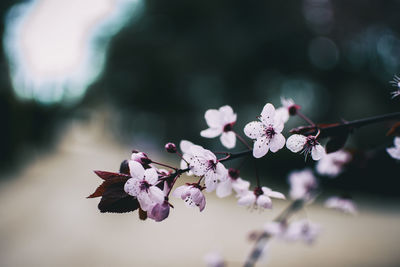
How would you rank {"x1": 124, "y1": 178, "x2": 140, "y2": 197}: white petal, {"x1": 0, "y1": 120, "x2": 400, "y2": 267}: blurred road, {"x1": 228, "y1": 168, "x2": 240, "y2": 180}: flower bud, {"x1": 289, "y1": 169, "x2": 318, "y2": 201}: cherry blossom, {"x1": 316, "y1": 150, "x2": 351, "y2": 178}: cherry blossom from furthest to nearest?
{"x1": 0, "y1": 120, "x2": 400, "y2": 267}: blurred road → {"x1": 289, "y1": 169, "x2": 318, "y2": 201}: cherry blossom → {"x1": 316, "y1": 150, "x2": 351, "y2": 178}: cherry blossom → {"x1": 228, "y1": 168, "x2": 240, "y2": 180}: flower bud → {"x1": 124, "y1": 178, "x2": 140, "y2": 197}: white petal

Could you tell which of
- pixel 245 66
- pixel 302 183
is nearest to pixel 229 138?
pixel 302 183

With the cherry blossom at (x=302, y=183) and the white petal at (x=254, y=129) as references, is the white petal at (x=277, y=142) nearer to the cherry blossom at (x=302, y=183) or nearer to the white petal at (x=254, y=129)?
the white petal at (x=254, y=129)

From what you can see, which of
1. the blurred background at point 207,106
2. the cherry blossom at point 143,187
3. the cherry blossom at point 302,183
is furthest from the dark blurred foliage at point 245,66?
the cherry blossom at point 143,187

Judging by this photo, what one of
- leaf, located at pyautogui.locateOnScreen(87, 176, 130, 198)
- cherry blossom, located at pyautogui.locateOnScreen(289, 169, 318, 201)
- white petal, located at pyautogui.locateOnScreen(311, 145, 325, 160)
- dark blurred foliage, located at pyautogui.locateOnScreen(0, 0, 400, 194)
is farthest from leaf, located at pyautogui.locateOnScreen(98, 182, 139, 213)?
dark blurred foliage, located at pyautogui.locateOnScreen(0, 0, 400, 194)

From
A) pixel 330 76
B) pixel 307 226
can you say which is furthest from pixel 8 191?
pixel 330 76

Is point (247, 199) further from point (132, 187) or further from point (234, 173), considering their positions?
point (132, 187)

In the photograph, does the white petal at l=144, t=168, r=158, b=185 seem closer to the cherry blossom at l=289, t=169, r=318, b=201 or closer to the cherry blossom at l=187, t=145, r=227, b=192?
the cherry blossom at l=187, t=145, r=227, b=192

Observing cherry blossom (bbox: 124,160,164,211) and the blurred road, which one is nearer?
cherry blossom (bbox: 124,160,164,211)

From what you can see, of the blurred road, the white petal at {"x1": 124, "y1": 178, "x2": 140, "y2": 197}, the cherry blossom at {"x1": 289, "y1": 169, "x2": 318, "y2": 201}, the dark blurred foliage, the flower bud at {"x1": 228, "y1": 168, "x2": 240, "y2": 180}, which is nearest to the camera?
the white petal at {"x1": 124, "y1": 178, "x2": 140, "y2": 197}
